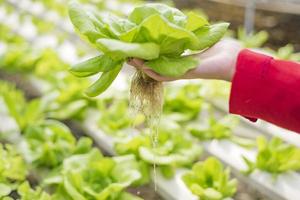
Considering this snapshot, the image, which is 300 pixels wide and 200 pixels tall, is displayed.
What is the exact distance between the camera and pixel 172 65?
99 cm

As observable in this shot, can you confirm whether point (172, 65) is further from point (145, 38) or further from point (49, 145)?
point (49, 145)

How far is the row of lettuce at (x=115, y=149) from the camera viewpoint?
1323 millimetres

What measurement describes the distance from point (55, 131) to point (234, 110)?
71 cm

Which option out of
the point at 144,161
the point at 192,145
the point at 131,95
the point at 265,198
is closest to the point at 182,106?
the point at 192,145

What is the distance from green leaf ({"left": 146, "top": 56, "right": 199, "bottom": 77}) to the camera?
978 millimetres

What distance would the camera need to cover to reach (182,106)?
1.78 metres

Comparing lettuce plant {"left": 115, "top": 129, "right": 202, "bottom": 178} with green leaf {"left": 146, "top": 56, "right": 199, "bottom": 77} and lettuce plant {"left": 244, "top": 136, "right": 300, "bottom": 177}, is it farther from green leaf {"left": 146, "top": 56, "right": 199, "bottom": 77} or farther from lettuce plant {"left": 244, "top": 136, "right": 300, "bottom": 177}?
green leaf {"left": 146, "top": 56, "right": 199, "bottom": 77}

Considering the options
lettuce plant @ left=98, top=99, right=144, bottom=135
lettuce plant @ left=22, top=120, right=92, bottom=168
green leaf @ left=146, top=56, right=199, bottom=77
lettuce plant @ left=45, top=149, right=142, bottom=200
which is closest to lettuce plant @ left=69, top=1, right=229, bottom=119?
green leaf @ left=146, top=56, right=199, bottom=77

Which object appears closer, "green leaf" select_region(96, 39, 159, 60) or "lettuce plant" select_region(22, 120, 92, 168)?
"green leaf" select_region(96, 39, 159, 60)

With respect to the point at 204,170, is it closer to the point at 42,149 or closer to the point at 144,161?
the point at 144,161

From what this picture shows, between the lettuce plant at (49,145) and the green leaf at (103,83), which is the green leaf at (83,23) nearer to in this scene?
the green leaf at (103,83)

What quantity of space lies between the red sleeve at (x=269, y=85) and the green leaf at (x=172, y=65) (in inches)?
3.9

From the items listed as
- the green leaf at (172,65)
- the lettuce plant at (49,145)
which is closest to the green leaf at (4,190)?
the lettuce plant at (49,145)

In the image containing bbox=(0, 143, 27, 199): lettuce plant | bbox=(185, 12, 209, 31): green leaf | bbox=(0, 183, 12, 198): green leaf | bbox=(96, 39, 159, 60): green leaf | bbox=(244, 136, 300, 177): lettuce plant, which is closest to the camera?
bbox=(96, 39, 159, 60): green leaf
